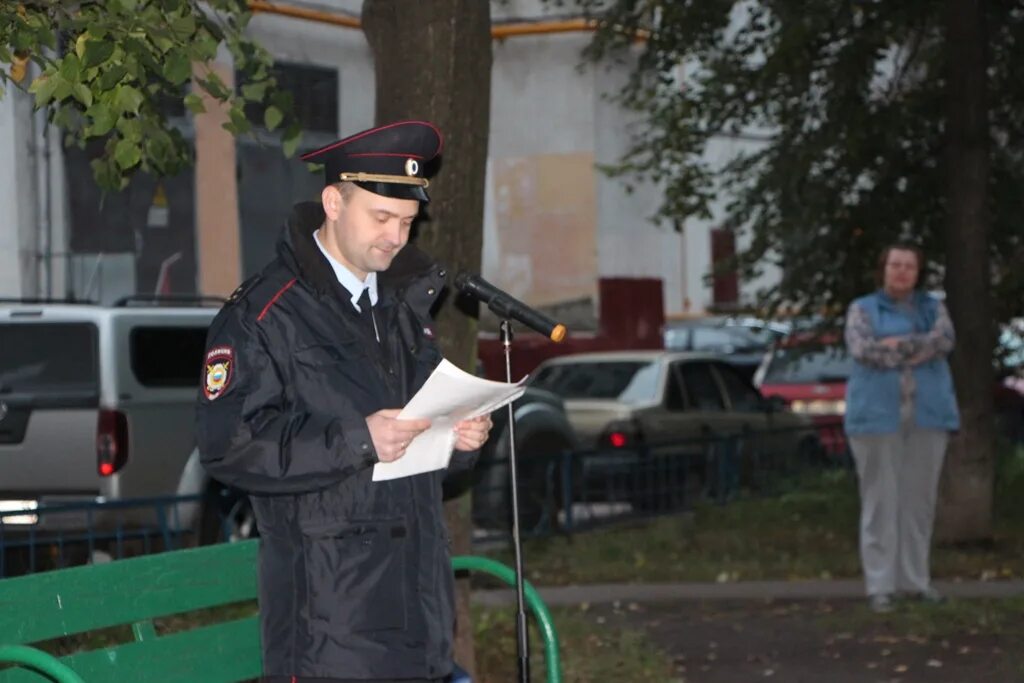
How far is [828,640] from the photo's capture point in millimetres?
9672

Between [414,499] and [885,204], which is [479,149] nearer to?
[414,499]

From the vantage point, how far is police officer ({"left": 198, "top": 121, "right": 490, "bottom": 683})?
4270 millimetres

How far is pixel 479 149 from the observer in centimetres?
759

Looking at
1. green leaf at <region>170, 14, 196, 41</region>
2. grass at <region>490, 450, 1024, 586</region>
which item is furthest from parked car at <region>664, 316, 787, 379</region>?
green leaf at <region>170, 14, 196, 41</region>

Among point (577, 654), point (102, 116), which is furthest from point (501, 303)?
point (577, 654)

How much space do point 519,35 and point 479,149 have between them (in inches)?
814

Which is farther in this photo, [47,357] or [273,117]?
[47,357]

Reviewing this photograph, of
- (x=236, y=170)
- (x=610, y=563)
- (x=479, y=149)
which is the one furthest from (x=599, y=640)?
(x=236, y=170)

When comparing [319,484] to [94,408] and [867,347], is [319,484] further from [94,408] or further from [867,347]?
[94,408]

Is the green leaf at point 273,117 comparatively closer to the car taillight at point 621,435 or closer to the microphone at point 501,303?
the microphone at point 501,303

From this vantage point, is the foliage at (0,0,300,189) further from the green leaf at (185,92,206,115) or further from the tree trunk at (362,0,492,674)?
the tree trunk at (362,0,492,674)

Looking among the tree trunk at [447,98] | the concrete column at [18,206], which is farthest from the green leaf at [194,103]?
the concrete column at [18,206]

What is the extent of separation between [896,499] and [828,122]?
17.8 feet

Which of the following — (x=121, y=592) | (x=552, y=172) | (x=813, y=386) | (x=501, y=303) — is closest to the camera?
(x=501, y=303)
